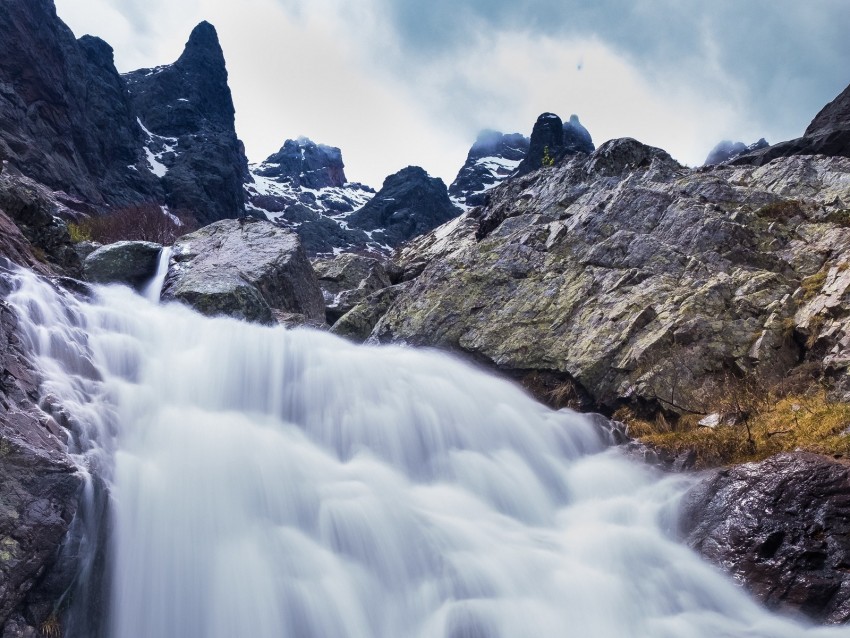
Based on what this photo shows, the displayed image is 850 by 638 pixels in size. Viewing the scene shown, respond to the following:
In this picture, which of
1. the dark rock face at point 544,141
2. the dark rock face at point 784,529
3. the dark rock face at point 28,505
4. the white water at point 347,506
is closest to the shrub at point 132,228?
the white water at point 347,506

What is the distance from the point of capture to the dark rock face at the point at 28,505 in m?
4.31

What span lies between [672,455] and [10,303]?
427 inches

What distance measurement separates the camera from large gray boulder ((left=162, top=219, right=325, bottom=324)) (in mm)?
15008

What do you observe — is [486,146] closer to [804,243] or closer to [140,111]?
[140,111]

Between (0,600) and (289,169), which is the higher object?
(289,169)

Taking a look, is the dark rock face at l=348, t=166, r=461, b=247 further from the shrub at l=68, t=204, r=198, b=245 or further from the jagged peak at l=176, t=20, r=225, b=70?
the shrub at l=68, t=204, r=198, b=245

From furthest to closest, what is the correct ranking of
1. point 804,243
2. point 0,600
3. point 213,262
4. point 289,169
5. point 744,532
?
point 289,169 < point 213,262 < point 804,243 < point 744,532 < point 0,600

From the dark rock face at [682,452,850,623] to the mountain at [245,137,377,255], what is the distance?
79229mm

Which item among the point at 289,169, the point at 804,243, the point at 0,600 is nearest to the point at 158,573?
the point at 0,600

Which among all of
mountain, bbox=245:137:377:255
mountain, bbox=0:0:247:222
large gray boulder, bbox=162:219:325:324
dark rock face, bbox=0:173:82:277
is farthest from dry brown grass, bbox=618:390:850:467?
mountain, bbox=245:137:377:255

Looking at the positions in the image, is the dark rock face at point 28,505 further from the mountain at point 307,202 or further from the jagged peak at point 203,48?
the jagged peak at point 203,48

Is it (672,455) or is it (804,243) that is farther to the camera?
(804,243)

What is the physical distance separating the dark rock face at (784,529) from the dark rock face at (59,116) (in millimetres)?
65129

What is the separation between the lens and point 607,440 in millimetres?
10609
